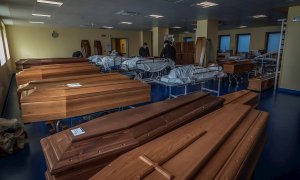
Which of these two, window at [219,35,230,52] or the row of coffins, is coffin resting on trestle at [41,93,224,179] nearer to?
the row of coffins

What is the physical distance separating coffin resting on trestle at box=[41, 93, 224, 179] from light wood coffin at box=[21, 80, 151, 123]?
2.60ft

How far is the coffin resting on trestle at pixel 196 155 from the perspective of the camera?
0.98 metres

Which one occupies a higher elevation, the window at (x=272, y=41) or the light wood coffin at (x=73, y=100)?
the window at (x=272, y=41)

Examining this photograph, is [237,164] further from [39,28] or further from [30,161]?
[39,28]

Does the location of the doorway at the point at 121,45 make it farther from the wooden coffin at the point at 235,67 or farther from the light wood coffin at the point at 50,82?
the light wood coffin at the point at 50,82

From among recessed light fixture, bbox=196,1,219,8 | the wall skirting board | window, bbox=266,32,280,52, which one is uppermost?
recessed light fixture, bbox=196,1,219,8

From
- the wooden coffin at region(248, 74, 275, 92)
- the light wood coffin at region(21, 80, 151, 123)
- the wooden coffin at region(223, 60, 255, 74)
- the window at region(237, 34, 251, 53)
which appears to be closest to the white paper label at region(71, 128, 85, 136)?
the light wood coffin at region(21, 80, 151, 123)

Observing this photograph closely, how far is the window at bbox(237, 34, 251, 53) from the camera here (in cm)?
1295

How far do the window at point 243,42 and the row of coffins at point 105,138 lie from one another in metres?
13.2

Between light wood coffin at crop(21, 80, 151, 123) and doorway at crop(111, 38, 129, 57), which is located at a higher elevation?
doorway at crop(111, 38, 129, 57)

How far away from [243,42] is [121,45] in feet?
33.6

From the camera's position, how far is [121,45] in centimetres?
1725

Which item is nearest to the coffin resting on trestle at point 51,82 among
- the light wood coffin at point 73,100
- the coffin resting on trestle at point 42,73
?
the light wood coffin at point 73,100

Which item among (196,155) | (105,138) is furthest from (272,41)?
(105,138)
